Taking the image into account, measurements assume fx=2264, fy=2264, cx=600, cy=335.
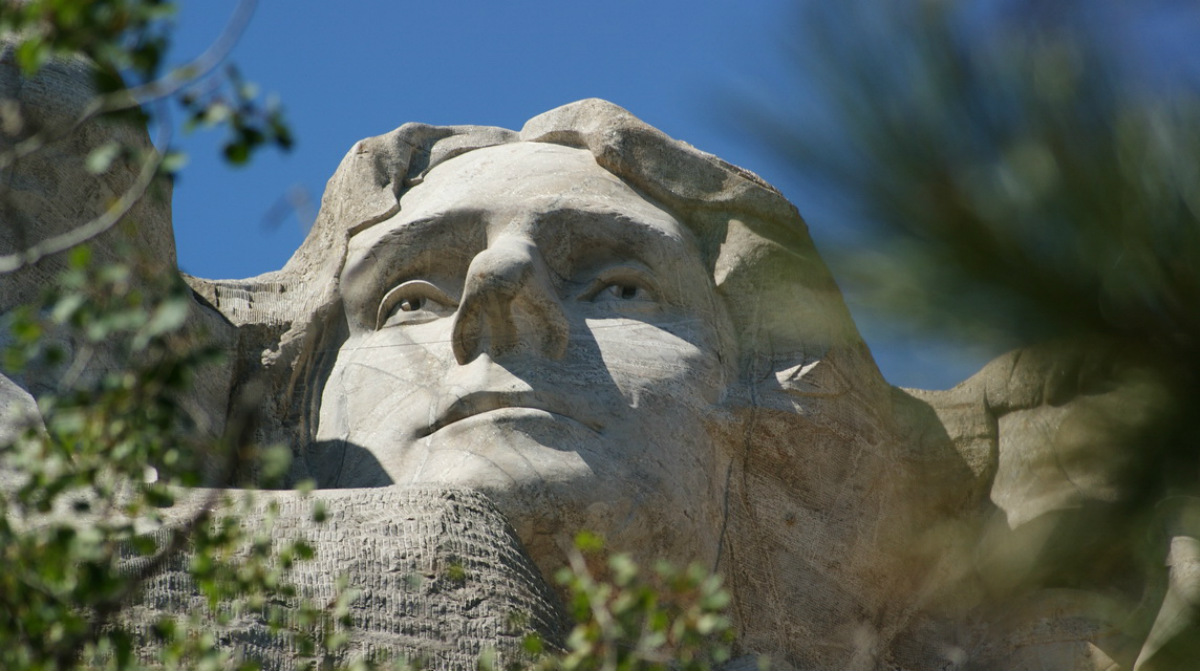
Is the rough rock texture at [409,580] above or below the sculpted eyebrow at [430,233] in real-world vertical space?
below

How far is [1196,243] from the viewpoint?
4535 millimetres

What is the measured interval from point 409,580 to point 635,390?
89.0 inches

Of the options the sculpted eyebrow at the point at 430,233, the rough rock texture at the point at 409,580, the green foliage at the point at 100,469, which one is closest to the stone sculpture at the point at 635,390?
the sculpted eyebrow at the point at 430,233

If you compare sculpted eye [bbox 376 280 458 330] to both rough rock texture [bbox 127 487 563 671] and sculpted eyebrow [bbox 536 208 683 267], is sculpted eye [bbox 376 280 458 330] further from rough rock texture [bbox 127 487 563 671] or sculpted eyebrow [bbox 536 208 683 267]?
rough rock texture [bbox 127 487 563 671]

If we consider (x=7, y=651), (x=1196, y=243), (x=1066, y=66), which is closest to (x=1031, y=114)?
(x=1066, y=66)

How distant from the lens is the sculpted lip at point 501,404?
8.88 meters

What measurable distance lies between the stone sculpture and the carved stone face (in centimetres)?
1

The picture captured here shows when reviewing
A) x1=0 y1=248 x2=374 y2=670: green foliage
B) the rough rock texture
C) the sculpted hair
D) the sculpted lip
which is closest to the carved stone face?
the sculpted lip

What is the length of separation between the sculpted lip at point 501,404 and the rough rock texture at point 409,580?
80 cm

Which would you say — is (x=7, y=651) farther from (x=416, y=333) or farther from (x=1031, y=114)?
(x=416, y=333)

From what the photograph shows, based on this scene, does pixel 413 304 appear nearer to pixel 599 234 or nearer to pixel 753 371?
pixel 599 234

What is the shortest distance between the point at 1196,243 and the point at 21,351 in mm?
2460

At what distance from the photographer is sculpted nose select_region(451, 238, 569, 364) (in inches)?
357

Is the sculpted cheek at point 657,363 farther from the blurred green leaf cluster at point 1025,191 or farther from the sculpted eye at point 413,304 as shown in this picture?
the blurred green leaf cluster at point 1025,191
